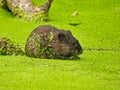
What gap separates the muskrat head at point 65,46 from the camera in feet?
59.1

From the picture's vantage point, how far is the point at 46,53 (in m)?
18.0

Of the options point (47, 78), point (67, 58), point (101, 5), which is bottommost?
point (101, 5)

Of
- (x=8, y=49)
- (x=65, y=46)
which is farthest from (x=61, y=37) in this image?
(x=8, y=49)

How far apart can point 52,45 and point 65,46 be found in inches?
17.0

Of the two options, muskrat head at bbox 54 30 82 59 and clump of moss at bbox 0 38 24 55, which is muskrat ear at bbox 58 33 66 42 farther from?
clump of moss at bbox 0 38 24 55

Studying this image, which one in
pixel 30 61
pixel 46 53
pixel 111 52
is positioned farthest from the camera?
pixel 111 52

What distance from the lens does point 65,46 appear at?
59.4 feet

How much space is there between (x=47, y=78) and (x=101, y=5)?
21.5 metres

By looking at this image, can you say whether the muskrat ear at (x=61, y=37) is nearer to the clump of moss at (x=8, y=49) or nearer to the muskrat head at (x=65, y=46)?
the muskrat head at (x=65, y=46)

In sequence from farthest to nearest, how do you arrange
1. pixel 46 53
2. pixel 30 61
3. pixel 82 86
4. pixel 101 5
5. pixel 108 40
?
1. pixel 101 5
2. pixel 108 40
3. pixel 46 53
4. pixel 30 61
5. pixel 82 86

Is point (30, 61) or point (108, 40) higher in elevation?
point (30, 61)

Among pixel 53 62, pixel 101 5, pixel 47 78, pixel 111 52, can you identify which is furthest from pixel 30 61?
pixel 101 5

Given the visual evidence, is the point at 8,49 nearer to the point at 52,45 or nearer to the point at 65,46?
Answer: the point at 52,45

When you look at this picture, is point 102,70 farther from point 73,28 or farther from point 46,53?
point 73,28
